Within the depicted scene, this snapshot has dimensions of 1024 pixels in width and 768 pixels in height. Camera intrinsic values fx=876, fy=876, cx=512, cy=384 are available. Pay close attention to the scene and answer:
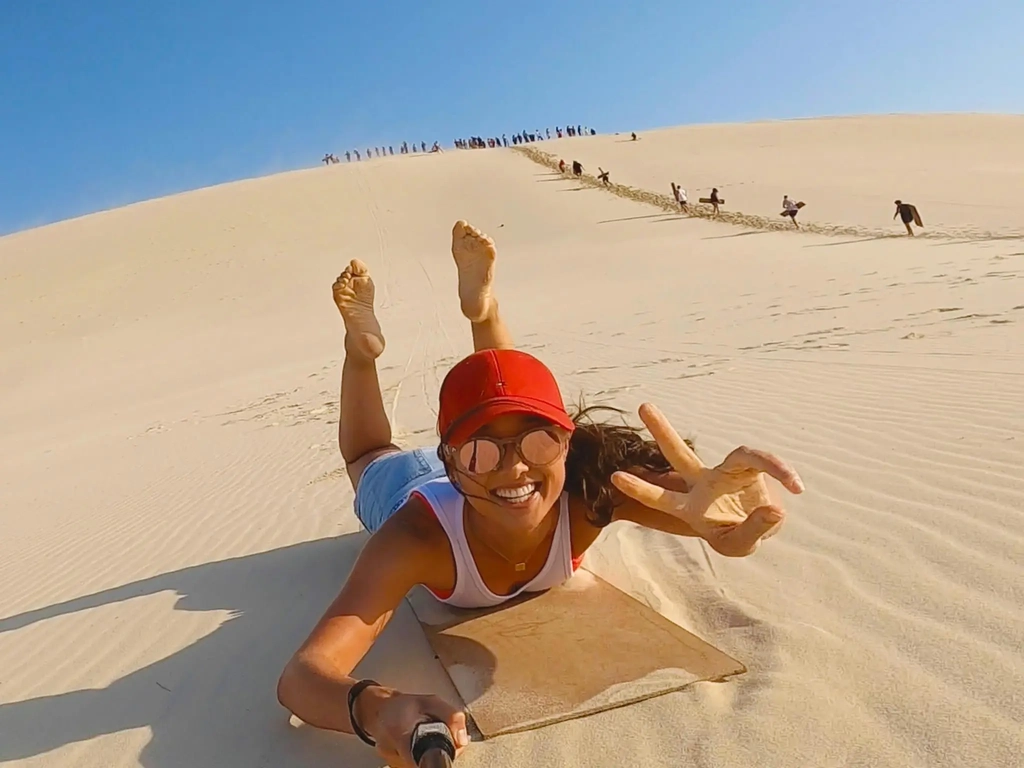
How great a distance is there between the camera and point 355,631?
2354 mm

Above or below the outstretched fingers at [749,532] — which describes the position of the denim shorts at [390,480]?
below

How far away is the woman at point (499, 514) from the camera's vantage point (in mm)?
2174

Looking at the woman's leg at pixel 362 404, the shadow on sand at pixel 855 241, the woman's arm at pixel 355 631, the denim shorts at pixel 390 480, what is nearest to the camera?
the woman's arm at pixel 355 631

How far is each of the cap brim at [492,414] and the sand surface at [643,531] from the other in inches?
31.7

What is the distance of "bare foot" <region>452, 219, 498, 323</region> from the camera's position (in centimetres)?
452

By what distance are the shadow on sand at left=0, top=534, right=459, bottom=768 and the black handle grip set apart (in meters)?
0.53

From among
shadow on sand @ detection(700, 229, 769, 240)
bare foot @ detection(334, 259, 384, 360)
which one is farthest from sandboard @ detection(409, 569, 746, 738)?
shadow on sand @ detection(700, 229, 769, 240)

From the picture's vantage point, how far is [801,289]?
12.8m

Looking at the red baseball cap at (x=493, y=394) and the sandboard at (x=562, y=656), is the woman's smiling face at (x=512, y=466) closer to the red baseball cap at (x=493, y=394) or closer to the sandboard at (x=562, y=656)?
the red baseball cap at (x=493, y=394)

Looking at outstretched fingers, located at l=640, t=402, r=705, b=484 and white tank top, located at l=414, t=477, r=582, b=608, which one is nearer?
outstretched fingers, located at l=640, t=402, r=705, b=484

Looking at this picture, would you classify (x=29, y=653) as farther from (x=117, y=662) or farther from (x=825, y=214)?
(x=825, y=214)

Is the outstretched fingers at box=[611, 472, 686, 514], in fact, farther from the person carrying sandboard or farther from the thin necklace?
the person carrying sandboard

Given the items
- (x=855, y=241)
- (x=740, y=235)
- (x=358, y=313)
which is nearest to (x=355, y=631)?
(x=358, y=313)

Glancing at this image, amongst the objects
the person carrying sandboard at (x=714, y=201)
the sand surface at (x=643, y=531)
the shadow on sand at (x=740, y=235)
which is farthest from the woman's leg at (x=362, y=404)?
the person carrying sandboard at (x=714, y=201)
